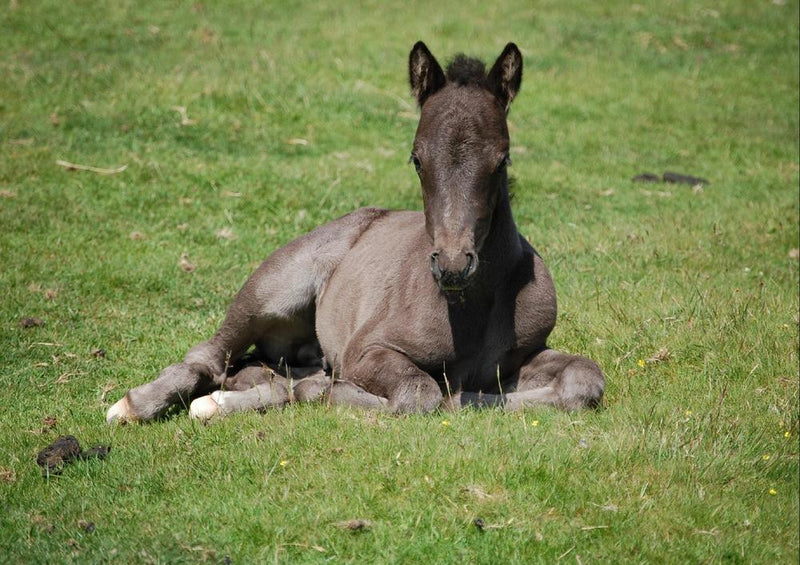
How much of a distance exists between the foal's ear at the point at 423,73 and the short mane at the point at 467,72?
9 cm

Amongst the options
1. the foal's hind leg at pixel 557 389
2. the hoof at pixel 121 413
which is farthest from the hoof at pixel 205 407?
the foal's hind leg at pixel 557 389

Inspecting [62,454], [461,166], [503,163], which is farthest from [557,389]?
[62,454]

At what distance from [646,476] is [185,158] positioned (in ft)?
32.0

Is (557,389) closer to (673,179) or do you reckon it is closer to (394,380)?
(394,380)

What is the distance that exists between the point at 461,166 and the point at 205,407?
268 cm

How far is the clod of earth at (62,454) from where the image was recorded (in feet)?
19.7

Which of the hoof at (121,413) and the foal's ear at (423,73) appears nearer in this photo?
the foal's ear at (423,73)

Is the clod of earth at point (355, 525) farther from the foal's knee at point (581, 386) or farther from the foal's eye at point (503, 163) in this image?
the foal's eye at point (503, 163)

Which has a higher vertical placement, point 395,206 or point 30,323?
point 395,206

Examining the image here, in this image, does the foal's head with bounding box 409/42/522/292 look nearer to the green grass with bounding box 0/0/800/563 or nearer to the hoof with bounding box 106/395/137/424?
the green grass with bounding box 0/0/800/563

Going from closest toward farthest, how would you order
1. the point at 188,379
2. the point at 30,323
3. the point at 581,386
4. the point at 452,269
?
the point at 452,269 → the point at 581,386 → the point at 188,379 → the point at 30,323

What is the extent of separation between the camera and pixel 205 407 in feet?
23.2

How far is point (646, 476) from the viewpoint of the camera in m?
5.48

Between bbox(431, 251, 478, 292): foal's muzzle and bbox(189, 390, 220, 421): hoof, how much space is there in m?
2.20
